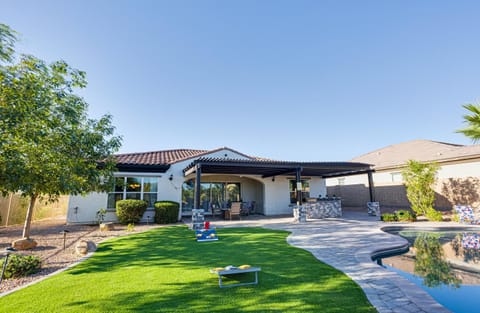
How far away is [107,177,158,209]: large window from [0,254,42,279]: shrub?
7.78 m

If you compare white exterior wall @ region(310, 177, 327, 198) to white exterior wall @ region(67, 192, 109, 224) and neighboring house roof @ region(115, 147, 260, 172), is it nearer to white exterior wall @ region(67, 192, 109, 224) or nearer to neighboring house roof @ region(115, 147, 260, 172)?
neighboring house roof @ region(115, 147, 260, 172)

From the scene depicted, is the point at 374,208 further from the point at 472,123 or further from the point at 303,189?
the point at 472,123

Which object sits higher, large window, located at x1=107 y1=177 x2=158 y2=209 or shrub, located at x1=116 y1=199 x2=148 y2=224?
large window, located at x1=107 y1=177 x2=158 y2=209

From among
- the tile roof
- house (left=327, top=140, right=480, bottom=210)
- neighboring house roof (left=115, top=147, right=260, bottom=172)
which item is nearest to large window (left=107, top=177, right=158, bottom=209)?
neighboring house roof (left=115, top=147, right=260, bottom=172)

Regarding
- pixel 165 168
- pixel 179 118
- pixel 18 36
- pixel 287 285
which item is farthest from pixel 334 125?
pixel 18 36

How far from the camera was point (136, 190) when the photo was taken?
41.7ft

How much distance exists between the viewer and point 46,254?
19.8ft

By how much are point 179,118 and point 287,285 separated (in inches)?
513

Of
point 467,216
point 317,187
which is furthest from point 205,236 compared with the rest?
point 467,216

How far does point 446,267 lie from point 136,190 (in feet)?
44.0

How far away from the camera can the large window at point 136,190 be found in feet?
40.6

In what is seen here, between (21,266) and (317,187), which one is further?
(317,187)

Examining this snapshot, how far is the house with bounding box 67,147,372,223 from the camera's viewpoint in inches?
458

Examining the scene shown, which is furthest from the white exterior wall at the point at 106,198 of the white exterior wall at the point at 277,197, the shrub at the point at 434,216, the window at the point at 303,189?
the shrub at the point at 434,216
